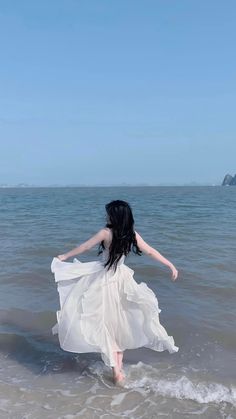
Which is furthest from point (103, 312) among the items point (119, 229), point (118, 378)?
point (119, 229)

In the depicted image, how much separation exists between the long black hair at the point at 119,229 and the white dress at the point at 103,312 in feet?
0.32

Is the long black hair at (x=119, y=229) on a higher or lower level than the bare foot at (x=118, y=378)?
higher

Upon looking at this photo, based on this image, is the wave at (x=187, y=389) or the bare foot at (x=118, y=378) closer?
the wave at (x=187, y=389)

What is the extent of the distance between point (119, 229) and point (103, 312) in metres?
0.96

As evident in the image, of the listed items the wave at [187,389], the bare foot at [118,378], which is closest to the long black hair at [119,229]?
the bare foot at [118,378]

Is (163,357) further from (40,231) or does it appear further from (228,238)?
(40,231)

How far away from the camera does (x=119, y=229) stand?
4906 millimetres

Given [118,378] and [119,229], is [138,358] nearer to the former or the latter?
[118,378]

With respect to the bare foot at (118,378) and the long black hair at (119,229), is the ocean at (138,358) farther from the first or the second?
the long black hair at (119,229)

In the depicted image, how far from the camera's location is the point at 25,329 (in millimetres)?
6895

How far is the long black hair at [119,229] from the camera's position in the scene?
192 inches

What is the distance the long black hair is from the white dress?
10 cm

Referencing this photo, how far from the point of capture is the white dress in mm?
5000

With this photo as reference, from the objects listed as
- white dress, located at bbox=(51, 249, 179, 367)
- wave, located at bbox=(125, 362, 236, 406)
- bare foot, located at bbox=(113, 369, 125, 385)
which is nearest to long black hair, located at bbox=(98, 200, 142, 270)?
white dress, located at bbox=(51, 249, 179, 367)
